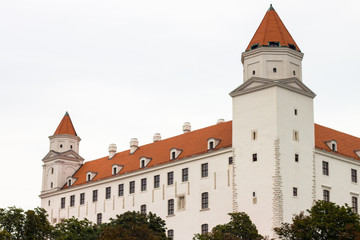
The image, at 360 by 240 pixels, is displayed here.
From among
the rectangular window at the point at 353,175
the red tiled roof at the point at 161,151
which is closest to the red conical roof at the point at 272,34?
the red tiled roof at the point at 161,151

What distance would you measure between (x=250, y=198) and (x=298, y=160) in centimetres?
550

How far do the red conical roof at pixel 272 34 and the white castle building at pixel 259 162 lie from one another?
11 cm

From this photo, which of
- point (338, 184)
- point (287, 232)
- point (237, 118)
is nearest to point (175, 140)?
point (237, 118)

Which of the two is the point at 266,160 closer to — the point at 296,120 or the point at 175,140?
the point at 296,120

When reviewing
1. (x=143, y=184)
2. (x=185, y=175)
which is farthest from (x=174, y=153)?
(x=143, y=184)

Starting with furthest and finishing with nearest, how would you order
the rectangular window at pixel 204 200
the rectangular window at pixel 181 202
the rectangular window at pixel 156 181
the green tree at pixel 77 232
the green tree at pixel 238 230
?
the rectangular window at pixel 156 181 → the rectangular window at pixel 181 202 → the rectangular window at pixel 204 200 → the green tree at pixel 77 232 → the green tree at pixel 238 230

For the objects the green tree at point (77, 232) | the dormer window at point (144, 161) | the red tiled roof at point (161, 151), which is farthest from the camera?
the dormer window at point (144, 161)

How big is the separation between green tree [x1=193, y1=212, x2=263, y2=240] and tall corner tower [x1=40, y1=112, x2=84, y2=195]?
123 ft

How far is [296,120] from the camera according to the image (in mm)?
73188

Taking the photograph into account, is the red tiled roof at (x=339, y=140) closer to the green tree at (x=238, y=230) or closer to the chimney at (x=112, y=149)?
the green tree at (x=238, y=230)

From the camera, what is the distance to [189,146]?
269 feet

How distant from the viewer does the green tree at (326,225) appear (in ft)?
189

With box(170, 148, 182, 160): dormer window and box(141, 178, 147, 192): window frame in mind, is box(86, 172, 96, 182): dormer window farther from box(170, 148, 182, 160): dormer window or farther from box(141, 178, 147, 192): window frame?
box(170, 148, 182, 160): dormer window

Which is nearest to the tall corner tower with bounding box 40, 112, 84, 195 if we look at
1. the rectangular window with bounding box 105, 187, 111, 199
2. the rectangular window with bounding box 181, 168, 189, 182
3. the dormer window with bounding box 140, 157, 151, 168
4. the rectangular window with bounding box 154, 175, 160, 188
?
the rectangular window with bounding box 105, 187, 111, 199
